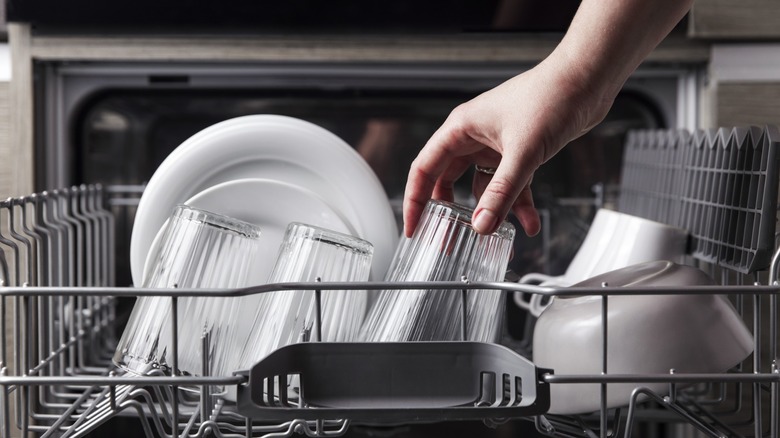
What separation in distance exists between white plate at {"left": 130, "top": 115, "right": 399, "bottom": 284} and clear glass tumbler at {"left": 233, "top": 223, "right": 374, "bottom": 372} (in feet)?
0.37

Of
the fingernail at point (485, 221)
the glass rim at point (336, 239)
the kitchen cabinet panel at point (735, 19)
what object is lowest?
the glass rim at point (336, 239)

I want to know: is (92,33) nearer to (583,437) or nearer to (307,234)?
(307,234)

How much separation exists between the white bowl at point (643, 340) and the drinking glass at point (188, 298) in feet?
0.73

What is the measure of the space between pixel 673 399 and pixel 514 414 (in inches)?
4.5

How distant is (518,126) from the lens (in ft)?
1.67

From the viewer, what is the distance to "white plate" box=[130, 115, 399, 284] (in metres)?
0.63

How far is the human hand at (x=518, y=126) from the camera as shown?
475 millimetres

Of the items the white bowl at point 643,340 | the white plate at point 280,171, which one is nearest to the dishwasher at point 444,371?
the white bowl at point 643,340

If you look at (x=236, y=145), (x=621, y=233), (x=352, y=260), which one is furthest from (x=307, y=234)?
(x=621, y=233)

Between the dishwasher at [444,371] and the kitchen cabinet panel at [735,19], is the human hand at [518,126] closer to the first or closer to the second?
the dishwasher at [444,371]

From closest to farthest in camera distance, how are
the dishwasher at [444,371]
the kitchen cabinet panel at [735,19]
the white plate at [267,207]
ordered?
the dishwasher at [444,371], the white plate at [267,207], the kitchen cabinet panel at [735,19]

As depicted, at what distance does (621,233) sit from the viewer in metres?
0.72

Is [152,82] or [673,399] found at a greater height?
[152,82]

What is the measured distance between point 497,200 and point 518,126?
68 millimetres
